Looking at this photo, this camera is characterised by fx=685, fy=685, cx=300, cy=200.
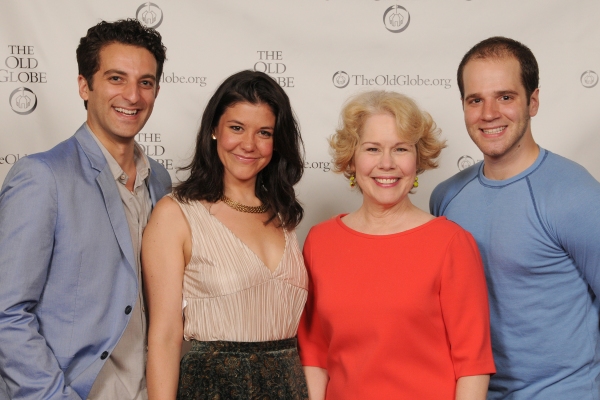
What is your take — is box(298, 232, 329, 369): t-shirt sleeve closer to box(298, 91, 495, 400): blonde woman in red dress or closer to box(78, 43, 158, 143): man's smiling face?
box(298, 91, 495, 400): blonde woman in red dress

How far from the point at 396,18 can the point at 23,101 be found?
1.61 meters

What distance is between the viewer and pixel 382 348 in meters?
1.80

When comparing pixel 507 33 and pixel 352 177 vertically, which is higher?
pixel 507 33

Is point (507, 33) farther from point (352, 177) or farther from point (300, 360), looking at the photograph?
point (300, 360)

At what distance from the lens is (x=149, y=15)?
9.51ft

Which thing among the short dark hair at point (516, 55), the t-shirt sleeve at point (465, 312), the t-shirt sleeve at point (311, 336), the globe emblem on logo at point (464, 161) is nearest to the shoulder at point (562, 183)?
the short dark hair at point (516, 55)

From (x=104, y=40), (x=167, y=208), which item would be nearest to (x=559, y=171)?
(x=167, y=208)

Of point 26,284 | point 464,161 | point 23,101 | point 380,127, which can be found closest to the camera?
point 26,284

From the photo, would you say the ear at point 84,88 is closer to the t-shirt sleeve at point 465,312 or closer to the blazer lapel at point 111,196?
the blazer lapel at point 111,196

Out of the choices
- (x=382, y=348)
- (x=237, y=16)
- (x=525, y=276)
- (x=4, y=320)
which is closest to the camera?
(x=4, y=320)

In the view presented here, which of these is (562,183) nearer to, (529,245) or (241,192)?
(529,245)

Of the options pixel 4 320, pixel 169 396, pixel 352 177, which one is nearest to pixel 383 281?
pixel 352 177

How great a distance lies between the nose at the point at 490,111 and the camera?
2.03m

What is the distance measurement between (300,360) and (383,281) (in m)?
0.39
